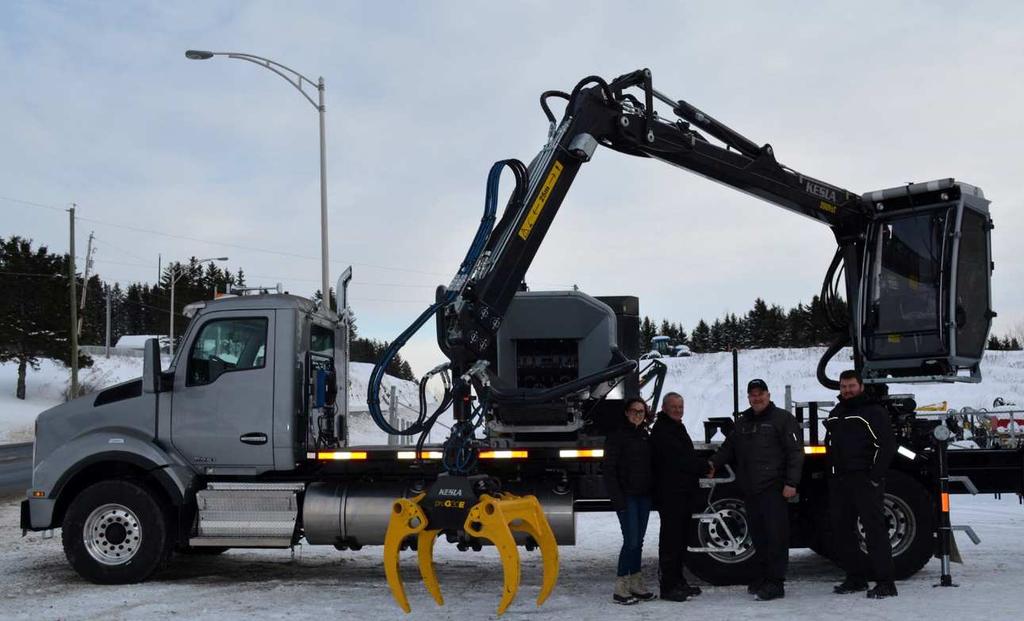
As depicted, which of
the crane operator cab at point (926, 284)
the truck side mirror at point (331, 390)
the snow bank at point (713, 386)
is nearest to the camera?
the crane operator cab at point (926, 284)

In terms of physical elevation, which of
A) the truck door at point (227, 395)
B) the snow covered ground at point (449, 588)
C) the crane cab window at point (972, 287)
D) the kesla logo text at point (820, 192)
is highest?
the kesla logo text at point (820, 192)

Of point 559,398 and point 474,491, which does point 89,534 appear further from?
point 559,398

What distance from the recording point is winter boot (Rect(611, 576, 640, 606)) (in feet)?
27.4

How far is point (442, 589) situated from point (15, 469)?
20.1 metres

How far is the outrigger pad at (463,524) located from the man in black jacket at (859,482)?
2739 mm

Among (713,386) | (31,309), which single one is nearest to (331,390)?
(713,386)

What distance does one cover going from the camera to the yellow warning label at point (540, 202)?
9.58 meters

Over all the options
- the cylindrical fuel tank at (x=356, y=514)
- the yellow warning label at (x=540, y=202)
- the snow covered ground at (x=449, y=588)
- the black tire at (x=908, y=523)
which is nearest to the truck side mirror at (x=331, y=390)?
the cylindrical fuel tank at (x=356, y=514)

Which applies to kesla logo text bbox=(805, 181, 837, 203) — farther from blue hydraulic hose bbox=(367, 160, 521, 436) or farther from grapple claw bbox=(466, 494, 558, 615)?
grapple claw bbox=(466, 494, 558, 615)

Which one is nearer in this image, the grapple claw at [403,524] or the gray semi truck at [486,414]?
the grapple claw at [403,524]

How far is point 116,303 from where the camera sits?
120812 millimetres

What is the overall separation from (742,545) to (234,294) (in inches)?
236

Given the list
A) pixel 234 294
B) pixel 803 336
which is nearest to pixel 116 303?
pixel 803 336

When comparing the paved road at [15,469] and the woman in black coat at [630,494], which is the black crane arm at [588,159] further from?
the paved road at [15,469]
